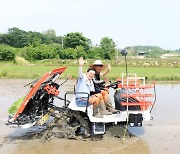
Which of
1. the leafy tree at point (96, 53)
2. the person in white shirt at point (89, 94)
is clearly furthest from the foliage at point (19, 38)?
the person in white shirt at point (89, 94)

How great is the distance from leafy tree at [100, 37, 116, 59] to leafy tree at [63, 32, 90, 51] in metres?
3.47

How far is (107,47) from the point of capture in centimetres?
7056

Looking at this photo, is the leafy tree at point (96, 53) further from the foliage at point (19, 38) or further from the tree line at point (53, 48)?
the foliage at point (19, 38)

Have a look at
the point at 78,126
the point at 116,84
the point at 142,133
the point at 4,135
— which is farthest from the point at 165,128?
the point at 4,135

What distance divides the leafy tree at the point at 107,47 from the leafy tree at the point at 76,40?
3.47 m

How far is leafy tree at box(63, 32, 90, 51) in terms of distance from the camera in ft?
242

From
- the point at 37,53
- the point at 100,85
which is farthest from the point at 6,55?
the point at 100,85

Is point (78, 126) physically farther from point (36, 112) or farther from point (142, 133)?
point (142, 133)

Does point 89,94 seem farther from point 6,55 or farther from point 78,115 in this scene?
point 6,55

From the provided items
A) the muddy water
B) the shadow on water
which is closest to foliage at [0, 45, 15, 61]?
the muddy water

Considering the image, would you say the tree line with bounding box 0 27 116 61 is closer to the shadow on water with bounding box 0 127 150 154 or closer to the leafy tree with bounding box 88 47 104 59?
the leafy tree with bounding box 88 47 104 59

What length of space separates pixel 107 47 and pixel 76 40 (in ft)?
23.3

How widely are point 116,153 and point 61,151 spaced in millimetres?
1256

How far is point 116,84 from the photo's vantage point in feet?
33.6
